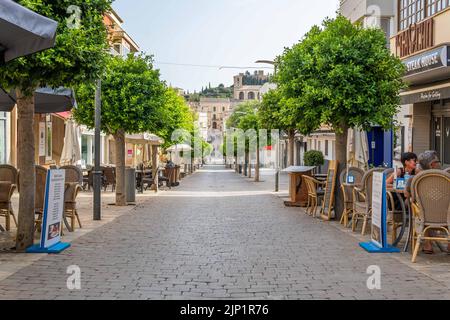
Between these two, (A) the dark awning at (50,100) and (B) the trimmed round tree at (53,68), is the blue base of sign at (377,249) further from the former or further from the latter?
(A) the dark awning at (50,100)

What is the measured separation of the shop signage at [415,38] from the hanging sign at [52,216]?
10.2 meters

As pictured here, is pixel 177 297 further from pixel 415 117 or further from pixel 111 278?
pixel 415 117

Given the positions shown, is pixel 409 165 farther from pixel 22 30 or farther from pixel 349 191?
pixel 22 30

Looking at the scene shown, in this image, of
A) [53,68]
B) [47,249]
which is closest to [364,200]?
[47,249]

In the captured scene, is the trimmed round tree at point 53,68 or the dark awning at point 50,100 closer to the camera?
the trimmed round tree at point 53,68

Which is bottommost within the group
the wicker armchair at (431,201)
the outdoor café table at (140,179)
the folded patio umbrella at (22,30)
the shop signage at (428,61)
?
the outdoor café table at (140,179)

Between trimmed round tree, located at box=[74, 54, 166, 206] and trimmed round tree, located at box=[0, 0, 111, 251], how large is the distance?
7554 mm

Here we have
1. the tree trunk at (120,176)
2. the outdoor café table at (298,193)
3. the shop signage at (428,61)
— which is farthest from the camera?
the tree trunk at (120,176)

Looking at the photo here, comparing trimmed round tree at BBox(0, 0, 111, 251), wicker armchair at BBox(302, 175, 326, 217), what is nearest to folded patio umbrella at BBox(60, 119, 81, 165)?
wicker armchair at BBox(302, 175, 326, 217)

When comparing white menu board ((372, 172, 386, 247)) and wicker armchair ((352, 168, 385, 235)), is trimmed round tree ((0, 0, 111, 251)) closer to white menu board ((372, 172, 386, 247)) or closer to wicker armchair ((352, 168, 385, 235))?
white menu board ((372, 172, 386, 247))

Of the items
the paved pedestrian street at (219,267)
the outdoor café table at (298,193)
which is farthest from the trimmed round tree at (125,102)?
the paved pedestrian street at (219,267)

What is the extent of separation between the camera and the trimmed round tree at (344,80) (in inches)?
547

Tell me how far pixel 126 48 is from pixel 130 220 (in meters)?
44.6

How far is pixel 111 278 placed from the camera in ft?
24.7
